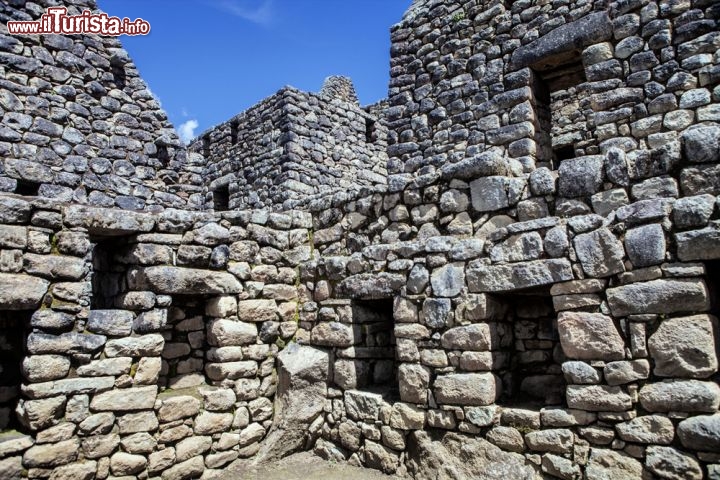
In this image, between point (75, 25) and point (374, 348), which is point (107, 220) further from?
point (75, 25)

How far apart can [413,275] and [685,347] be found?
7.38ft

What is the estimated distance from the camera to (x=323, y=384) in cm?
560

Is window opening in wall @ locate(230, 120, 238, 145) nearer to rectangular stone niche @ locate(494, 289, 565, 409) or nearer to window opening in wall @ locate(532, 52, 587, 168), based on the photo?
window opening in wall @ locate(532, 52, 587, 168)

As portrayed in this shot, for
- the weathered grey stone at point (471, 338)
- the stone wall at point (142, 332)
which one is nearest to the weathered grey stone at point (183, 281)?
the stone wall at point (142, 332)

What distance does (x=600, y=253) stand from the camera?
146 inches

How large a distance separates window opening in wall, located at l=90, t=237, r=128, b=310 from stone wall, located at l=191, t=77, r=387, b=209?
4.32 metres

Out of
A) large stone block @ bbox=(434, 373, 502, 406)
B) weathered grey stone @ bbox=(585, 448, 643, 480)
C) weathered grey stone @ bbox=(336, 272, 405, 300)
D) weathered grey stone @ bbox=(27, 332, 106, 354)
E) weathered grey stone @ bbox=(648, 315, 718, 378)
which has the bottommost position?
weathered grey stone @ bbox=(585, 448, 643, 480)

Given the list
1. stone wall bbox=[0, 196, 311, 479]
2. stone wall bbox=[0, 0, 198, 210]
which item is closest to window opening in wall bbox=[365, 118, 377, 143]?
stone wall bbox=[0, 0, 198, 210]

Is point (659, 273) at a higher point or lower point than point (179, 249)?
lower

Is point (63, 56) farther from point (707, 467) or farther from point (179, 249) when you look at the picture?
point (707, 467)

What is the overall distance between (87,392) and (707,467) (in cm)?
469

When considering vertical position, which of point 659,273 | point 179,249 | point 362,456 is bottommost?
point 362,456

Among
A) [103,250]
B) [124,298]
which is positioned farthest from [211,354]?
[103,250]

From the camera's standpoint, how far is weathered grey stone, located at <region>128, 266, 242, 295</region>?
5.00 metres
